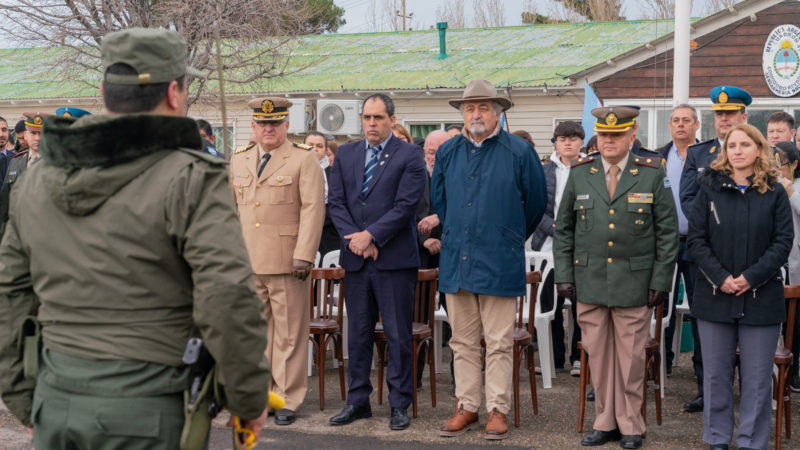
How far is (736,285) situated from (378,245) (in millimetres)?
2276

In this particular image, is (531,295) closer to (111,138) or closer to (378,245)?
(378,245)

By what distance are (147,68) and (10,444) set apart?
411cm

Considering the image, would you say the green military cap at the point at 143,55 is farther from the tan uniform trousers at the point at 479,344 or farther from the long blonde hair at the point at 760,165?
the long blonde hair at the point at 760,165

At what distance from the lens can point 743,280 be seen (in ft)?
18.0

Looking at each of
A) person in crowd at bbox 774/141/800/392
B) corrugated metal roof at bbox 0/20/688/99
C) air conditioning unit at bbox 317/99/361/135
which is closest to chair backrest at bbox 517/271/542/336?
person in crowd at bbox 774/141/800/392

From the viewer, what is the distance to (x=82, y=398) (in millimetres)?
2684

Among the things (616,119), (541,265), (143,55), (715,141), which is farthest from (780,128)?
(143,55)

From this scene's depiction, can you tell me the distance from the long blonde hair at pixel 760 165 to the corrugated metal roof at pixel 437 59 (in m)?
11.4

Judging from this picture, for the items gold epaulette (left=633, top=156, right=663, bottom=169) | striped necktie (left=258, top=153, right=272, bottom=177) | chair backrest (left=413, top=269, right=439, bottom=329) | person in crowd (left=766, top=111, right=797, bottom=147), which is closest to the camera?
gold epaulette (left=633, top=156, right=663, bottom=169)

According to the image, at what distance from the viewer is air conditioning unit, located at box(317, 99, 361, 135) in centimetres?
1808

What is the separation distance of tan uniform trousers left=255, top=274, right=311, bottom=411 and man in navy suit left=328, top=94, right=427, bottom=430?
1.06 feet

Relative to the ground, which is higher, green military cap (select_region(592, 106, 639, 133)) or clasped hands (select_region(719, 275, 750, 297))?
green military cap (select_region(592, 106, 639, 133))

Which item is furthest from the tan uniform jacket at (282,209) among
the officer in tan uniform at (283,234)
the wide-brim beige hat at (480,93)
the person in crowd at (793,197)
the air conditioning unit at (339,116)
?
the air conditioning unit at (339,116)

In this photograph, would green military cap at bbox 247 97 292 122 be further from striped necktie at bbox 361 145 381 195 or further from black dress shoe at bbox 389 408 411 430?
black dress shoe at bbox 389 408 411 430
